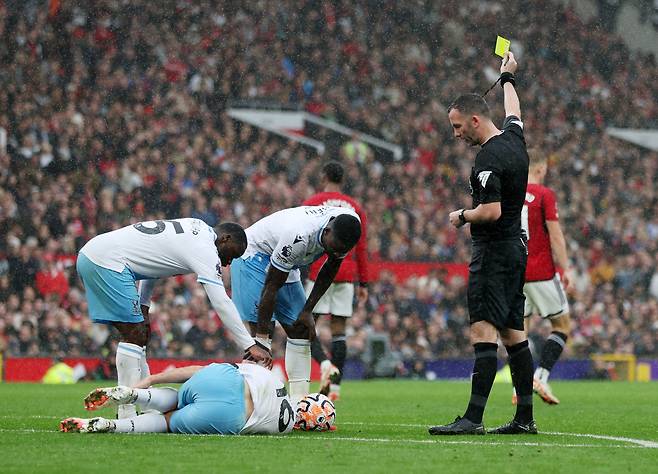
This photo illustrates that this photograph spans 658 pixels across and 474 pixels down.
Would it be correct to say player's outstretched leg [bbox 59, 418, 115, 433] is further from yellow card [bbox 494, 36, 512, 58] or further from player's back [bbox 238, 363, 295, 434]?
yellow card [bbox 494, 36, 512, 58]

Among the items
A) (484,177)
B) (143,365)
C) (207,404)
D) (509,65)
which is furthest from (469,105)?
(143,365)

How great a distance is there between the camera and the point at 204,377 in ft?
25.4

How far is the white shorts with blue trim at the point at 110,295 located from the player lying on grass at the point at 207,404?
80 centimetres

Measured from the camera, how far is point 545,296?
41.3 ft

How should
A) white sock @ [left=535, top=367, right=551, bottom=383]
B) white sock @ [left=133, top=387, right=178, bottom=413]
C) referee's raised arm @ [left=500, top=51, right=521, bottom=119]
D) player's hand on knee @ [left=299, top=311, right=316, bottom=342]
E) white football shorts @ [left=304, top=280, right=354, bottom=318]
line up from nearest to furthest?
white sock @ [left=133, top=387, right=178, bottom=413], referee's raised arm @ [left=500, top=51, right=521, bottom=119], player's hand on knee @ [left=299, top=311, right=316, bottom=342], white sock @ [left=535, top=367, right=551, bottom=383], white football shorts @ [left=304, top=280, right=354, bottom=318]

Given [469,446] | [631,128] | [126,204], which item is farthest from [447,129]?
[469,446]

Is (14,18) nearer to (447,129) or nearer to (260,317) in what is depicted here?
(447,129)

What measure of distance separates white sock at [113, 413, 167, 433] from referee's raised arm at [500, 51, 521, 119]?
313 centimetres

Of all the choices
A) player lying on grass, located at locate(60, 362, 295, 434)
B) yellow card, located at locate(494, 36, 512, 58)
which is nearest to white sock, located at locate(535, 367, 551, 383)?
yellow card, located at locate(494, 36, 512, 58)

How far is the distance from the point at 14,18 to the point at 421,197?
29.7 ft

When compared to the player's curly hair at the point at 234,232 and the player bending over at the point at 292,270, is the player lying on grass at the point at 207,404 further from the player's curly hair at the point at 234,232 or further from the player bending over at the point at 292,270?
the player bending over at the point at 292,270

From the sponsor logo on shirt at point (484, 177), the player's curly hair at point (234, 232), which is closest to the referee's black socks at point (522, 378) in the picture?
the sponsor logo on shirt at point (484, 177)

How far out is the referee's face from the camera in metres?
8.23

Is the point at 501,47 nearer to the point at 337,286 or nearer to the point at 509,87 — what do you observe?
the point at 509,87
